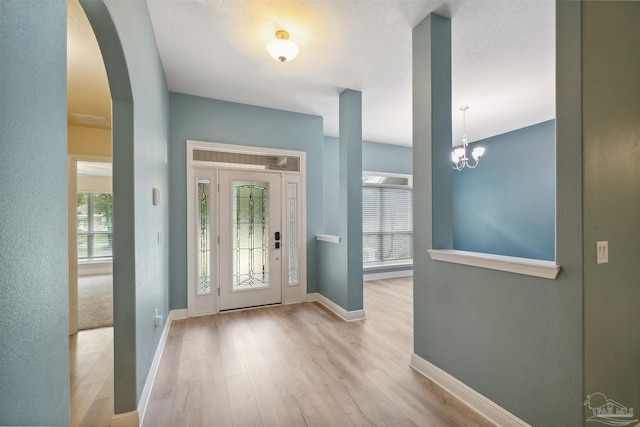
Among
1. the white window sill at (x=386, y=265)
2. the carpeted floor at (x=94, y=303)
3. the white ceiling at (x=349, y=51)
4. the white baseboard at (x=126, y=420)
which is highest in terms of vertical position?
the white ceiling at (x=349, y=51)

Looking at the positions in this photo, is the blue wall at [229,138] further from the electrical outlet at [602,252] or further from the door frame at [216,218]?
the electrical outlet at [602,252]

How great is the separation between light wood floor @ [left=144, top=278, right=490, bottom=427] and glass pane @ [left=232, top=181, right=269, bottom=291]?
0.63 meters

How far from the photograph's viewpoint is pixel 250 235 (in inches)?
157

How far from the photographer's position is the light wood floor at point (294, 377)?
5.99ft

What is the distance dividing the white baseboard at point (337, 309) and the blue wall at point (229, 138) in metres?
0.14

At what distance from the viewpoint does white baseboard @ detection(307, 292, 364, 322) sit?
11.5 ft

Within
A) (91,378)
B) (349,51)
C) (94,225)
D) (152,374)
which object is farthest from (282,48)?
(94,225)

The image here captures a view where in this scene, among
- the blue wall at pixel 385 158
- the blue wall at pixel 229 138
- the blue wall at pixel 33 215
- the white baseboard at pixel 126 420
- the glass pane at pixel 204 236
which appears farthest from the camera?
the blue wall at pixel 385 158

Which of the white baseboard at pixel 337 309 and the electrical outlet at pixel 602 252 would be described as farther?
the white baseboard at pixel 337 309

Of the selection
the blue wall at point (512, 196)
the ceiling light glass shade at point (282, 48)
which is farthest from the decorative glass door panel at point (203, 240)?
the blue wall at point (512, 196)

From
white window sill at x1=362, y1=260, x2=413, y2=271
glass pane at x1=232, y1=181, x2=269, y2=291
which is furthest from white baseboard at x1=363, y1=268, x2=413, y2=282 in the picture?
glass pane at x1=232, y1=181, x2=269, y2=291

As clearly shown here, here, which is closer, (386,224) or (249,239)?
(249,239)

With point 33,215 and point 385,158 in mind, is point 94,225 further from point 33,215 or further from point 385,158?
point 33,215

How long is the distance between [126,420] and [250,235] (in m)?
2.51
